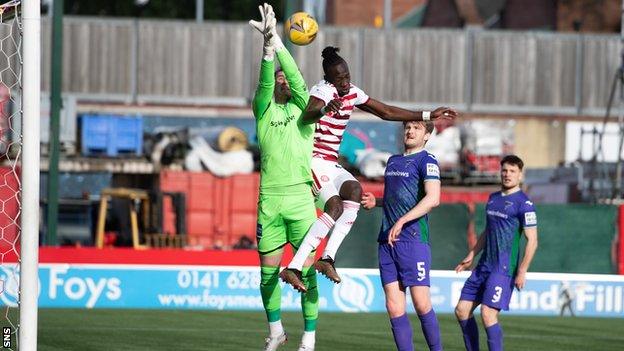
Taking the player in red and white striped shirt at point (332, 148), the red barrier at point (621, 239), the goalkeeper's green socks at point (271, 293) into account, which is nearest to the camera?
the player in red and white striped shirt at point (332, 148)

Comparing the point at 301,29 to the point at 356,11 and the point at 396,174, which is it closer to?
the point at 396,174

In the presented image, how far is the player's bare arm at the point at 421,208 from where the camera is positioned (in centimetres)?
1131

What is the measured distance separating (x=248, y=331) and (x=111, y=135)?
62.5 ft

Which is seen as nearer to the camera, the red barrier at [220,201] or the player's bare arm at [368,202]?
the player's bare arm at [368,202]

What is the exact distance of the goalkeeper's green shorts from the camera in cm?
1202

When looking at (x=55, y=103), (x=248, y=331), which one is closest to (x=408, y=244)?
(x=248, y=331)

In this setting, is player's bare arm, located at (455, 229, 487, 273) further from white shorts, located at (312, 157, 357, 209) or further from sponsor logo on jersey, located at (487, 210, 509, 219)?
white shorts, located at (312, 157, 357, 209)

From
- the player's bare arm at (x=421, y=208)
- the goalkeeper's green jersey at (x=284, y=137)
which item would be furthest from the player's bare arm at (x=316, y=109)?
the player's bare arm at (x=421, y=208)

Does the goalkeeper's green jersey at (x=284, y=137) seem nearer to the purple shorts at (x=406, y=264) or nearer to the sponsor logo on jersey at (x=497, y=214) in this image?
the purple shorts at (x=406, y=264)

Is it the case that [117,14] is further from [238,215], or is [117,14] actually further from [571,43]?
[238,215]

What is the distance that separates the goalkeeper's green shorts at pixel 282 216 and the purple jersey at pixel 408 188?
801 millimetres

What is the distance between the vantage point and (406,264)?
1152cm

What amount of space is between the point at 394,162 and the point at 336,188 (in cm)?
73

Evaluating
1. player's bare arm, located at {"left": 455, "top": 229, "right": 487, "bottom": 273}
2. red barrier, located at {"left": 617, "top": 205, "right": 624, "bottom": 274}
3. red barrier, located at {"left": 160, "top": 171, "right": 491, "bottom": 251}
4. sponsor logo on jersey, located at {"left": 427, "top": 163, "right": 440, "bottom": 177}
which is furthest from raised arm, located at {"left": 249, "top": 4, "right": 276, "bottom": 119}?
red barrier, located at {"left": 160, "top": 171, "right": 491, "bottom": 251}
